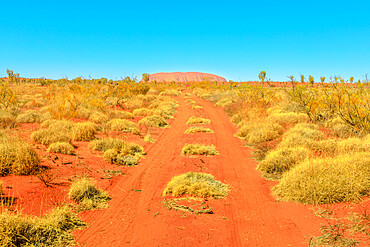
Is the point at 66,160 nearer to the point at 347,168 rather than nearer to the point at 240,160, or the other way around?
the point at 240,160

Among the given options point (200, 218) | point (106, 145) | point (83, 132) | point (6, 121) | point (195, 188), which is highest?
point (6, 121)

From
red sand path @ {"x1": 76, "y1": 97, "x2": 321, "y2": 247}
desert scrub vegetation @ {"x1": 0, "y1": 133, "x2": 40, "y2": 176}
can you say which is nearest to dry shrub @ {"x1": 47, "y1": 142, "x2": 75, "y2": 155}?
desert scrub vegetation @ {"x1": 0, "y1": 133, "x2": 40, "y2": 176}

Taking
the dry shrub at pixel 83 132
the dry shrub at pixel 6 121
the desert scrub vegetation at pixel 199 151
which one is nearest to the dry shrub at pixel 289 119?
the desert scrub vegetation at pixel 199 151

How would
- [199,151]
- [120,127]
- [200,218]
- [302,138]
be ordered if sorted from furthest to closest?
[120,127] < [199,151] < [302,138] < [200,218]

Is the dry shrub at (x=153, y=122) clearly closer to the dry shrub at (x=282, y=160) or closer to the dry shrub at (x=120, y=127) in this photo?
the dry shrub at (x=120, y=127)

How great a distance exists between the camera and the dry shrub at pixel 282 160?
286 inches

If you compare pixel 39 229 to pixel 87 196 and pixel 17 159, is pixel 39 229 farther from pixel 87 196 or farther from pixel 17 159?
pixel 17 159

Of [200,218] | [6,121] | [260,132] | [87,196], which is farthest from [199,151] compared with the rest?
[6,121]

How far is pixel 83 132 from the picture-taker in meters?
10.3

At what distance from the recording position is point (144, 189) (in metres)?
6.39

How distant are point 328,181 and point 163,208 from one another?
376 centimetres

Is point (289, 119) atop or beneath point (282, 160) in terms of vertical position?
atop

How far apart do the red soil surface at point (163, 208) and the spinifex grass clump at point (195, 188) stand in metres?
0.24

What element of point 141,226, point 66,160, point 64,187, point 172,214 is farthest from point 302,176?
point 66,160
